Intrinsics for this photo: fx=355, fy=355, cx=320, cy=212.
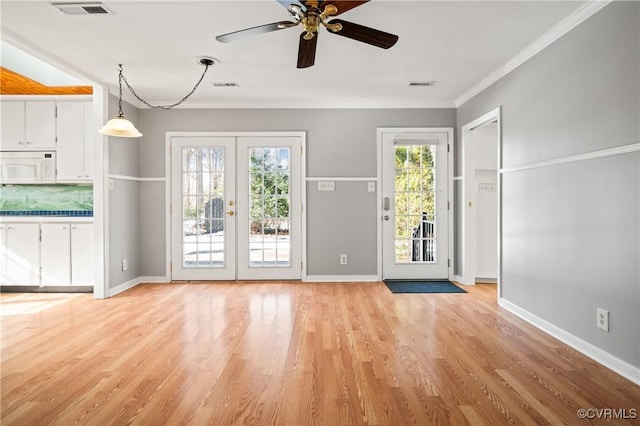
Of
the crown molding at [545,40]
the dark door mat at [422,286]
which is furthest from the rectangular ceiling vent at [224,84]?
the dark door mat at [422,286]

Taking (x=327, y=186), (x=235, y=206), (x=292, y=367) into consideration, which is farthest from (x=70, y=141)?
(x=292, y=367)

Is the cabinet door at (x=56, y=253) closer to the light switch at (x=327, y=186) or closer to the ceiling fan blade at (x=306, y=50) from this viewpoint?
the light switch at (x=327, y=186)

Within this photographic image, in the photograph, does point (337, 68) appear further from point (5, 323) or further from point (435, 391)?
point (5, 323)

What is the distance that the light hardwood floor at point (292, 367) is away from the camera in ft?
5.90

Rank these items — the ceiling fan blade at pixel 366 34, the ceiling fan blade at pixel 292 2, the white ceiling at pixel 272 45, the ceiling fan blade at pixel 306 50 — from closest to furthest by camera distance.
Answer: the ceiling fan blade at pixel 292 2 → the ceiling fan blade at pixel 366 34 → the ceiling fan blade at pixel 306 50 → the white ceiling at pixel 272 45

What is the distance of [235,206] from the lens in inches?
193

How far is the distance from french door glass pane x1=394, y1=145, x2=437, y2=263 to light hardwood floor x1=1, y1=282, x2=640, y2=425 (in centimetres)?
129

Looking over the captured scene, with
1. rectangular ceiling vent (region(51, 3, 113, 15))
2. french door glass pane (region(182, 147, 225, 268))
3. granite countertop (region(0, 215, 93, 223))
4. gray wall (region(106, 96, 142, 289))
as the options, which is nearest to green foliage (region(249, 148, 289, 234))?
french door glass pane (region(182, 147, 225, 268))

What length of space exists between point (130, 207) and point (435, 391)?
4263 mm

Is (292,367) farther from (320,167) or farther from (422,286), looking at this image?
(320,167)

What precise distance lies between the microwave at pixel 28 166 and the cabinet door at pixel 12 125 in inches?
4.2

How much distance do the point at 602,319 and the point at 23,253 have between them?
19.0 feet
